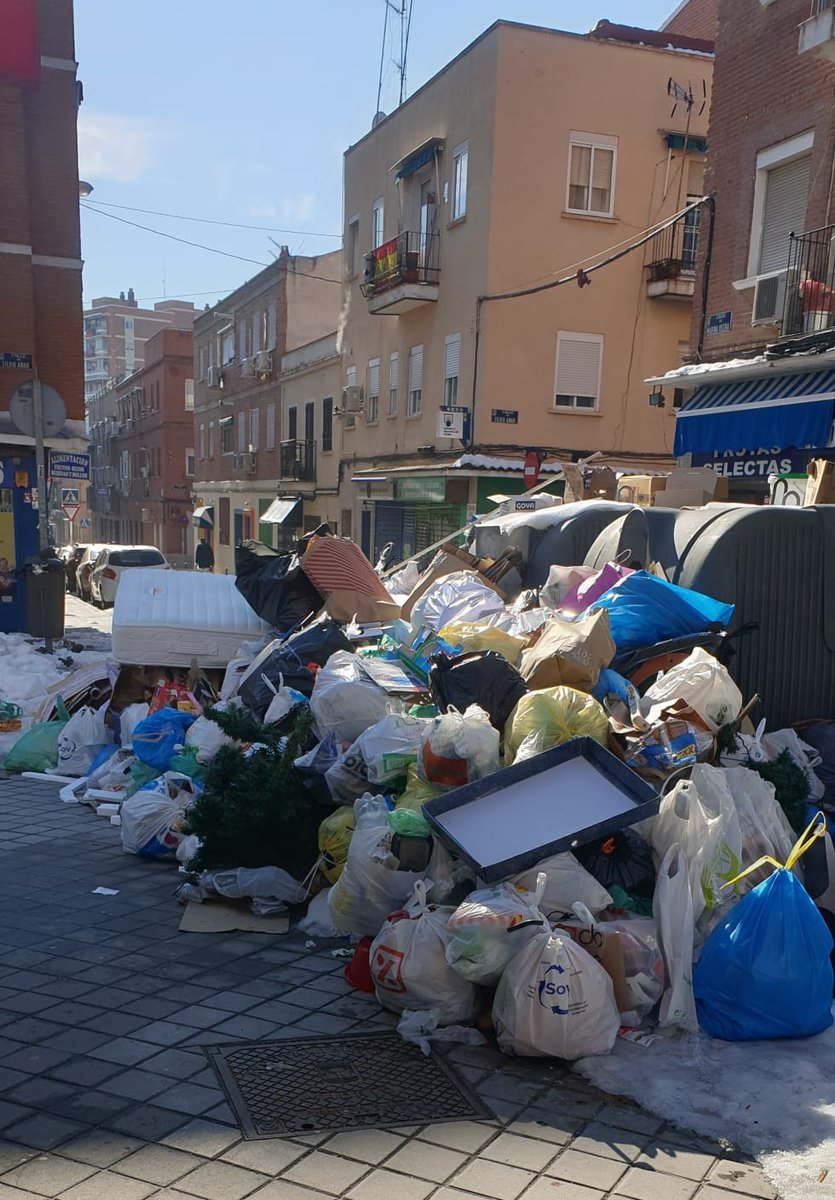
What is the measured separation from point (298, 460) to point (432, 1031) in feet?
82.1

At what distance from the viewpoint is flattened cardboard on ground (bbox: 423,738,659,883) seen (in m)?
3.61

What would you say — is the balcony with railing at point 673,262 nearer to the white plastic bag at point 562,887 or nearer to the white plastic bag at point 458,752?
the white plastic bag at point 458,752

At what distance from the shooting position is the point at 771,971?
332 cm

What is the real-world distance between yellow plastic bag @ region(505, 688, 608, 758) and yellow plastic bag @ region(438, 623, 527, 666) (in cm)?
76

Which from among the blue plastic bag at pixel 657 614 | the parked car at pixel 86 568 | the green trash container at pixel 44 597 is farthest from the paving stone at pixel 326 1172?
the parked car at pixel 86 568

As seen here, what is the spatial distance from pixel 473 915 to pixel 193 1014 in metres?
1.08

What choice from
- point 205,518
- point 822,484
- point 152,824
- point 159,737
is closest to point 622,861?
point 152,824

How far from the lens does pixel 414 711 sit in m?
5.07

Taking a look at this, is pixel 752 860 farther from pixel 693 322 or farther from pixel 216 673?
pixel 693 322

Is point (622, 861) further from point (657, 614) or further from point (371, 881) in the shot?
point (657, 614)

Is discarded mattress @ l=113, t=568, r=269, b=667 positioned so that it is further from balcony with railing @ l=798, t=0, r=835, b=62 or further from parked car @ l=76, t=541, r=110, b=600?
parked car @ l=76, t=541, r=110, b=600

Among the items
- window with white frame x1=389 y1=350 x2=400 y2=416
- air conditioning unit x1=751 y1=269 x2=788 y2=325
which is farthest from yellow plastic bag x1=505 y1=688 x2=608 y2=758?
window with white frame x1=389 y1=350 x2=400 y2=416

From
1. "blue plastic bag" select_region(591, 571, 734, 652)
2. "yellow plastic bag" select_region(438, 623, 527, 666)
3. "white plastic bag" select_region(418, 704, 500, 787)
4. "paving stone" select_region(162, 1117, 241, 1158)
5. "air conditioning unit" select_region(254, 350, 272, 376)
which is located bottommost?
"paving stone" select_region(162, 1117, 241, 1158)

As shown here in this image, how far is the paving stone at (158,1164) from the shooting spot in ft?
8.55
